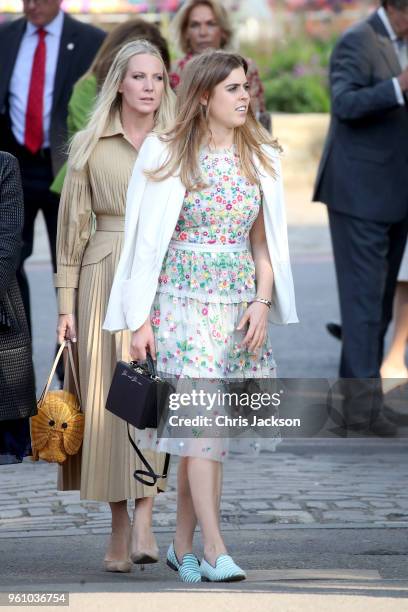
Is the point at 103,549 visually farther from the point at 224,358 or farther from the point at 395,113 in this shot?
the point at 395,113

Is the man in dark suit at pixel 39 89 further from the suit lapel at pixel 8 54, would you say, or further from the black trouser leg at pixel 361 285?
the black trouser leg at pixel 361 285

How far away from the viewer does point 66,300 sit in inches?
229

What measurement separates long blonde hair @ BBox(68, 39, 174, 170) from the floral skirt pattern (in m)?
0.93

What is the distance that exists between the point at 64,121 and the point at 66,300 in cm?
269

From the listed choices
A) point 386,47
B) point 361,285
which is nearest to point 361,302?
point 361,285

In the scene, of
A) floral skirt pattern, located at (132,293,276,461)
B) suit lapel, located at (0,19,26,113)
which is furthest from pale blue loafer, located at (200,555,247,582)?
suit lapel, located at (0,19,26,113)

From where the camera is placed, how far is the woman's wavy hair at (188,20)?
329 inches

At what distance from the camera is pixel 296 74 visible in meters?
21.3

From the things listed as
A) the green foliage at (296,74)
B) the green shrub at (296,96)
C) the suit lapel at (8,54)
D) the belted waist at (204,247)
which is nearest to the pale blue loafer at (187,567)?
the belted waist at (204,247)

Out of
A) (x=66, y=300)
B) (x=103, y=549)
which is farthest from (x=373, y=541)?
(x=66, y=300)

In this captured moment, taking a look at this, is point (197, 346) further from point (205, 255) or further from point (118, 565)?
point (118, 565)

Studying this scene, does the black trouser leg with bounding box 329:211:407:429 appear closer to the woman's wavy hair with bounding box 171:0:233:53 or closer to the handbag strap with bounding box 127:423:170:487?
the woman's wavy hair with bounding box 171:0:233:53

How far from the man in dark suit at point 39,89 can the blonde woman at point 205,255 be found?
10.5 feet

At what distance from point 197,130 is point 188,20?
11.0 ft
